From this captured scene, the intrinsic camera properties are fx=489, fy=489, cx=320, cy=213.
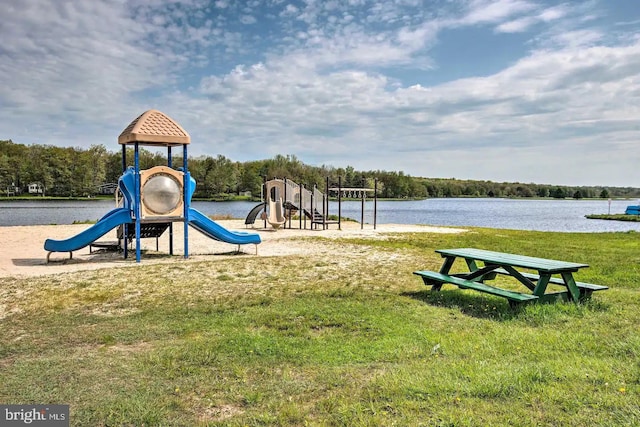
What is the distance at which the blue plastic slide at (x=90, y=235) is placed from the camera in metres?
10.3

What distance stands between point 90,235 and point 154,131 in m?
2.66

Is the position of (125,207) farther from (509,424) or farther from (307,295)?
(509,424)

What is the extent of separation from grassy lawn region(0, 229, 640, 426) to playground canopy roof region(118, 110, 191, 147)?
404 centimetres

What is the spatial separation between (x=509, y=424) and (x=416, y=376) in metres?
0.83

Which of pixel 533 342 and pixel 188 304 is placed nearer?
pixel 533 342

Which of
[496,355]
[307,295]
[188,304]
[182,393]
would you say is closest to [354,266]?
[307,295]

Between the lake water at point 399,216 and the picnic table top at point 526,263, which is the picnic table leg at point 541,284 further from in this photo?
the lake water at point 399,216

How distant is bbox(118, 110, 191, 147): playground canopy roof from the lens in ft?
34.8

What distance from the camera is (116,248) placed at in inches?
471

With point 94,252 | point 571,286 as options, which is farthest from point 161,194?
point 571,286

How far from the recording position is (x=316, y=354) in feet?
13.8

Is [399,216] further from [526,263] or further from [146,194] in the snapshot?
[526,263]

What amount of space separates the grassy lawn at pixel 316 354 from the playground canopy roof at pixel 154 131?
4.04 metres

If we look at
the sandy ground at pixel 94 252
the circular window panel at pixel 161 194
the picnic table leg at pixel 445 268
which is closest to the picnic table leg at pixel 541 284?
the picnic table leg at pixel 445 268
